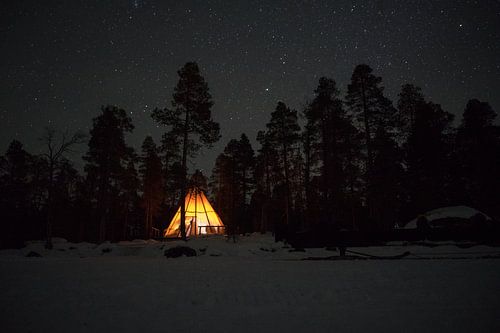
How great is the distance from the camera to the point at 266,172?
44.1 m

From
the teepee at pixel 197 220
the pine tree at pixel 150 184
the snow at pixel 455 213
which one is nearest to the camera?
the snow at pixel 455 213

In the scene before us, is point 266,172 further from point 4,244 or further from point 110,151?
point 4,244

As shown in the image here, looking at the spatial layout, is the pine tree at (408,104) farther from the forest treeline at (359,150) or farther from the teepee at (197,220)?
the teepee at (197,220)

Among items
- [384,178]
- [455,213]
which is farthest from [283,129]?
[455,213]

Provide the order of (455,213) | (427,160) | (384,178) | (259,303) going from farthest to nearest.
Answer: (427,160) → (384,178) → (455,213) → (259,303)

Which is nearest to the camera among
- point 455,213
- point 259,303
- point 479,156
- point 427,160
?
point 259,303

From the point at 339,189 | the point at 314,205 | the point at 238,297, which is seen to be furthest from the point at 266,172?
the point at 238,297

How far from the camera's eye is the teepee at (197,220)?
1106 inches

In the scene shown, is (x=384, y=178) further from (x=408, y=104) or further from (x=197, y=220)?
(x=197, y=220)

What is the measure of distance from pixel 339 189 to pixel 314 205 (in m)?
13.4

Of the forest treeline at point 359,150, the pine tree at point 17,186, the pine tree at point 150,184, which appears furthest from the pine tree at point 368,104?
the pine tree at point 17,186

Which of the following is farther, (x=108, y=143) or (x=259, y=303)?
(x=108, y=143)

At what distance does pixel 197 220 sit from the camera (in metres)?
29.2

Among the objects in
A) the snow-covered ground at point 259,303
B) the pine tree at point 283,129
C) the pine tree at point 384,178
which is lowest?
the snow-covered ground at point 259,303
